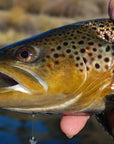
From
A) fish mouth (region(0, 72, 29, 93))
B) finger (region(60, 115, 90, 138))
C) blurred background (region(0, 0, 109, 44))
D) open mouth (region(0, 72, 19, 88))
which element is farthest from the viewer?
blurred background (region(0, 0, 109, 44))

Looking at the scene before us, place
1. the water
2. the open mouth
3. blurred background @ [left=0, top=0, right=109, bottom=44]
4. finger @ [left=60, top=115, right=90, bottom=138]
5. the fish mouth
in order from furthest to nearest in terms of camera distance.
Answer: blurred background @ [left=0, top=0, right=109, bottom=44]
the water
finger @ [left=60, top=115, right=90, bottom=138]
the open mouth
the fish mouth

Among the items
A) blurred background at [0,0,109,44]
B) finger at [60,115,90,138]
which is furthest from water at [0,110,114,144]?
blurred background at [0,0,109,44]

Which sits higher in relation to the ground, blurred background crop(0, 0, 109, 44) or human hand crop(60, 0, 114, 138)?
blurred background crop(0, 0, 109, 44)

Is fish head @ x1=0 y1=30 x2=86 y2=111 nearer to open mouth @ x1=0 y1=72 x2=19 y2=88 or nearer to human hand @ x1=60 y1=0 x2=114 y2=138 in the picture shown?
open mouth @ x1=0 y1=72 x2=19 y2=88

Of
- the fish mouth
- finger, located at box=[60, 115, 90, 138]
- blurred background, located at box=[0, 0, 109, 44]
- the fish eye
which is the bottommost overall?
finger, located at box=[60, 115, 90, 138]

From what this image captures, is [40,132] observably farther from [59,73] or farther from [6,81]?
[59,73]

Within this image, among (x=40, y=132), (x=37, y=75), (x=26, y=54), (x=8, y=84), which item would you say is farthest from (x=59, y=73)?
(x=40, y=132)

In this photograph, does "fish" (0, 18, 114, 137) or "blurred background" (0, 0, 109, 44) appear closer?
"fish" (0, 18, 114, 137)

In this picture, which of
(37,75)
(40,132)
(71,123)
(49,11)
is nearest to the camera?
(37,75)

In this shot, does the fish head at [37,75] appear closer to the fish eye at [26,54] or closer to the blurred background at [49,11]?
the fish eye at [26,54]

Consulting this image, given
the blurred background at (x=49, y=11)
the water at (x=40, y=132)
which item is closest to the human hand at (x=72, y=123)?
the water at (x=40, y=132)
